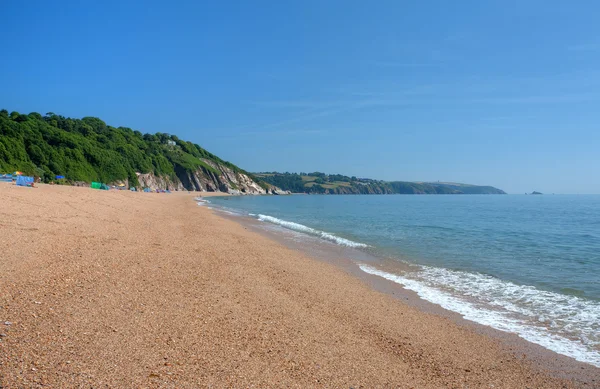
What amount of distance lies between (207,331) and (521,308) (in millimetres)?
8388

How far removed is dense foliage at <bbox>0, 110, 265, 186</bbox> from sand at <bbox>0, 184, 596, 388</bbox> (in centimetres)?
5862

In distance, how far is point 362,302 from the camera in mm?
9586

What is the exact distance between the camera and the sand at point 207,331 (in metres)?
4.73

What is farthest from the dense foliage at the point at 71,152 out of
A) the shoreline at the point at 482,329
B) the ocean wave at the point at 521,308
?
the ocean wave at the point at 521,308

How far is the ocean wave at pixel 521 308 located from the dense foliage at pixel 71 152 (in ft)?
206

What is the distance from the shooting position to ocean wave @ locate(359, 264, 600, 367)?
25.2ft

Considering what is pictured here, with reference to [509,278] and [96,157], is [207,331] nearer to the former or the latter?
[509,278]

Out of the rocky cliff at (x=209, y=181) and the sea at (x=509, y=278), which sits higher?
the rocky cliff at (x=209, y=181)

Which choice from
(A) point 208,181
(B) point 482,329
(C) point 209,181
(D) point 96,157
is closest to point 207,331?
(B) point 482,329

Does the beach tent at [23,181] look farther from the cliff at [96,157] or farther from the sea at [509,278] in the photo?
the cliff at [96,157]

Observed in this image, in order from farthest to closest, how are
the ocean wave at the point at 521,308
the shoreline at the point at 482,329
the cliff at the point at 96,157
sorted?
1. the cliff at the point at 96,157
2. the ocean wave at the point at 521,308
3. the shoreline at the point at 482,329

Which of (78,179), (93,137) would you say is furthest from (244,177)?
(78,179)

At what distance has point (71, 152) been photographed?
7369 cm

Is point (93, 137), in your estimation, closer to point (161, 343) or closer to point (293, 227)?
point (293, 227)
